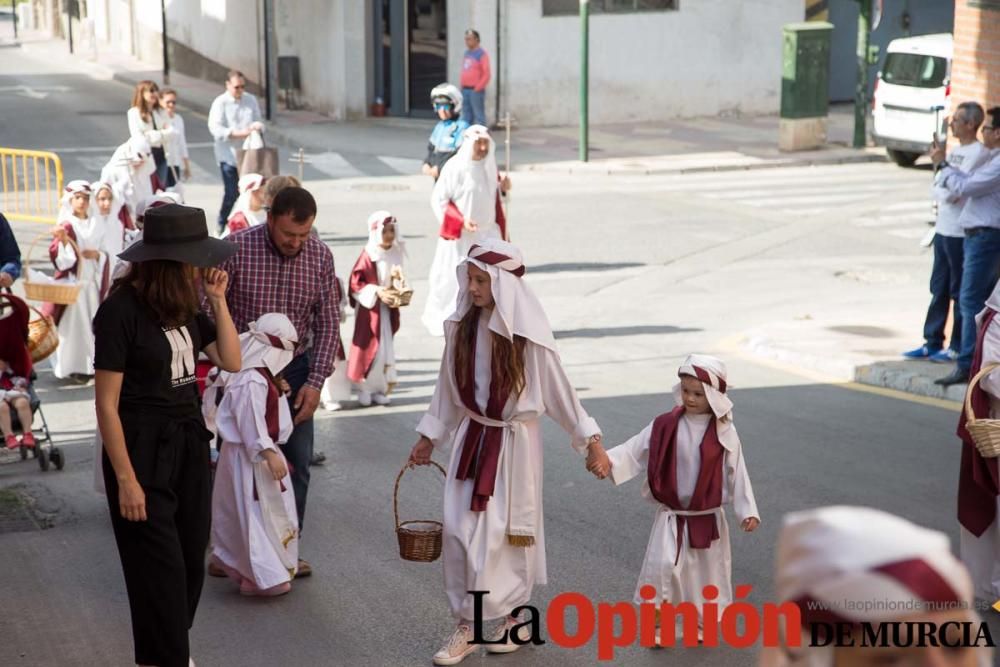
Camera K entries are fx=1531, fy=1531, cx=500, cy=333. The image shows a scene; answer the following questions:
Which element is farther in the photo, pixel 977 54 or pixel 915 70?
pixel 915 70

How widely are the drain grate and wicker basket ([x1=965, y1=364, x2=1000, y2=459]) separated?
5295 millimetres

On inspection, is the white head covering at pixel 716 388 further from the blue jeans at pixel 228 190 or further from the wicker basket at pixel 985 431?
the blue jeans at pixel 228 190

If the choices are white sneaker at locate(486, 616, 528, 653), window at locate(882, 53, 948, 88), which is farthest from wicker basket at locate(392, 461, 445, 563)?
window at locate(882, 53, 948, 88)

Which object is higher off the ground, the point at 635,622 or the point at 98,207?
the point at 98,207

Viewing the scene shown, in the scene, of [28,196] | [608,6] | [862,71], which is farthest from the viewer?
[608,6]

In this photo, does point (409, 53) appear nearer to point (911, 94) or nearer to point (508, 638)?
point (911, 94)

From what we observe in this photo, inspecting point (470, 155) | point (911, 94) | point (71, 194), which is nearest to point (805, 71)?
point (911, 94)

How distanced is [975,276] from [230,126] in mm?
10826

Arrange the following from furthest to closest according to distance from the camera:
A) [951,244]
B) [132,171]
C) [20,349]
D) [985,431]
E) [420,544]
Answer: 1. [132,171]
2. [951,244]
3. [20,349]
4. [985,431]
5. [420,544]

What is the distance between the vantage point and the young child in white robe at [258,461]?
7.69m

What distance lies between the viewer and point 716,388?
706cm

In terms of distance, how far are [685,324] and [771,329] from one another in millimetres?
942

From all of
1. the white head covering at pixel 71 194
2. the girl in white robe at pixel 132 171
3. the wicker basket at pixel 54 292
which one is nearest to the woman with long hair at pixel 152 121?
the girl in white robe at pixel 132 171

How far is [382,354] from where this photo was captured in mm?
11875
